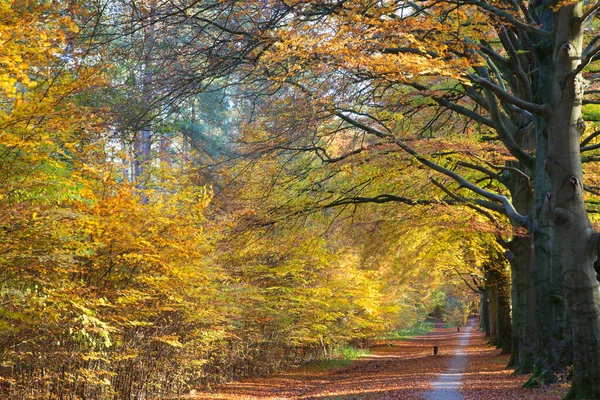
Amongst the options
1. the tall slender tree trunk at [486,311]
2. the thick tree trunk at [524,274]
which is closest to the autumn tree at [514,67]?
the thick tree trunk at [524,274]

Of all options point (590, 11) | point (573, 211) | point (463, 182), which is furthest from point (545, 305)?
point (590, 11)

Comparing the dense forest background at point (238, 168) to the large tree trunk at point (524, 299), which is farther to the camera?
the large tree trunk at point (524, 299)

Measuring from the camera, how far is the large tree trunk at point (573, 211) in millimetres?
7891

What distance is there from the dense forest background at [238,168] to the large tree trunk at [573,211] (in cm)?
6

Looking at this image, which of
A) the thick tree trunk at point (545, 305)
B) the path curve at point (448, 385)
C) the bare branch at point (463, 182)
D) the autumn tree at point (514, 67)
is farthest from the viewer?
the bare branch at point (463, 182)

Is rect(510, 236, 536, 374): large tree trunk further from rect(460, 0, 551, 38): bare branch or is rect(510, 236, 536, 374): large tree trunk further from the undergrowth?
the undergrowth

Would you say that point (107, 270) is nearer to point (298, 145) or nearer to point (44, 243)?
point (44, 243)

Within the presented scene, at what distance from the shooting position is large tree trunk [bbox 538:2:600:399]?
311 inches

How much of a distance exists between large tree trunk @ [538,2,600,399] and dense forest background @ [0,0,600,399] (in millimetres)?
62

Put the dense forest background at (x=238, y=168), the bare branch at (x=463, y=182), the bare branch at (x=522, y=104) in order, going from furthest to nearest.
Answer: the bare branch at (x=463, y=182) < the bare branch at (x=522, y=104) < the dense forest background at (x=238, y=168)

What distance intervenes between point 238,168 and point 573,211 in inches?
301

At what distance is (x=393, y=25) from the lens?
8586mm

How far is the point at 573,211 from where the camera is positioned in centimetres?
831

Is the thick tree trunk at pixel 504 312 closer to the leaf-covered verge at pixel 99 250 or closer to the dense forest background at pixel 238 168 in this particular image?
the leaf-covered verge at pixel 99 250
